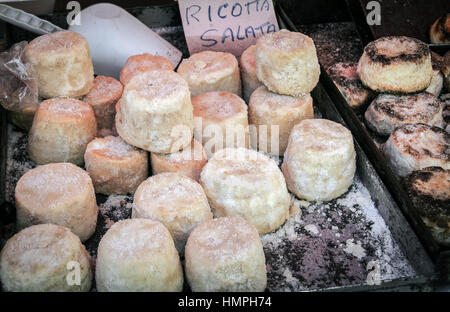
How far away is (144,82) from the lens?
1.55 metres

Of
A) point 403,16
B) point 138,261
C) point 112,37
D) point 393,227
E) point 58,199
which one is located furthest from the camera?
point 403,16

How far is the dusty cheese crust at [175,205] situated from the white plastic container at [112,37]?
772 millimetres

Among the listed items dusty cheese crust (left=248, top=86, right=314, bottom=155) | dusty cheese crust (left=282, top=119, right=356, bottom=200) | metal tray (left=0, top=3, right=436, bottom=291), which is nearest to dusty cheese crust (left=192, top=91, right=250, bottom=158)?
dusty cheese crust (left=248, top=86, right=314, bottom=155)

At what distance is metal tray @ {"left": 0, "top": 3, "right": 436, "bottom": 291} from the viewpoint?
4.57 feet

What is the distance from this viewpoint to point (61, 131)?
1659mm

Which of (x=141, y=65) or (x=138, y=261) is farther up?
(x=141, y=65)

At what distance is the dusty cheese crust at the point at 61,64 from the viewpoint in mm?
1644

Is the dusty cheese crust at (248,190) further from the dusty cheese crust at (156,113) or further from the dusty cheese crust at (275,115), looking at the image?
the dusty cheese crust at (275,115)

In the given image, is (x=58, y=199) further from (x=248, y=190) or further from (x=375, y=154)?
(x=375, y=154)

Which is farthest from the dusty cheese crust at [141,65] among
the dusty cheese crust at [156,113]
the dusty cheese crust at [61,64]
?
the dusty cheese crust at [156,113]

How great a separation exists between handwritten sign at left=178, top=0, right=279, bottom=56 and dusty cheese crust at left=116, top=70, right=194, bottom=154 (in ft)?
1.83

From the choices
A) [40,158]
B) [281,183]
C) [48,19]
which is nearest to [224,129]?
[281,183]

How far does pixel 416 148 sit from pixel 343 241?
435mm

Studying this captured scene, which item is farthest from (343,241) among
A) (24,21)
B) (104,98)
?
(24,21)
